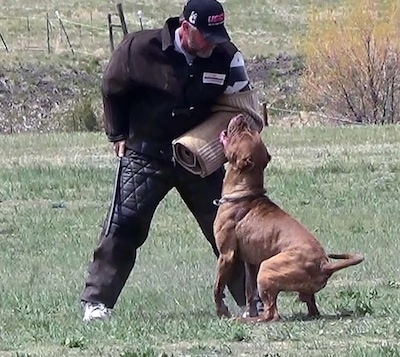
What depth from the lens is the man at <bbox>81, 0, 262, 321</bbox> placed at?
25.3 ft

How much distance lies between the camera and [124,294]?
31.0 ft

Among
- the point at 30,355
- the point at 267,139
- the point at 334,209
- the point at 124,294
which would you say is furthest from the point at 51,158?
the point at 30,355

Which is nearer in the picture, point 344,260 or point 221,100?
point 344,260

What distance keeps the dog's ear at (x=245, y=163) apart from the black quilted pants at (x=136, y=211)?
648 millimetres

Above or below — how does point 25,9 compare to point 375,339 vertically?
below

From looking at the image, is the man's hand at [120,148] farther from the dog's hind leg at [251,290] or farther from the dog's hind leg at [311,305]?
the dog's hind leg at [311,305]

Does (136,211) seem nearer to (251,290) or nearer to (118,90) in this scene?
(118,90)

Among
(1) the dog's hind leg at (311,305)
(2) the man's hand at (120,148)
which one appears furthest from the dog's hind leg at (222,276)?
(2) the man's hand at (120,148)

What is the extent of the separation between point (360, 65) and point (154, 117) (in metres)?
26.0

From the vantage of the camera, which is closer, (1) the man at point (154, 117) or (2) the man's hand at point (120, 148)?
(1) the man at point (154, 117)

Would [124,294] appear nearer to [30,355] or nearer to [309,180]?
[30,355]

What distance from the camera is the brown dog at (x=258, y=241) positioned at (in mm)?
7102

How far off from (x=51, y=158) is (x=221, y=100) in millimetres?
12769

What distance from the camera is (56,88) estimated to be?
38.9 metres
